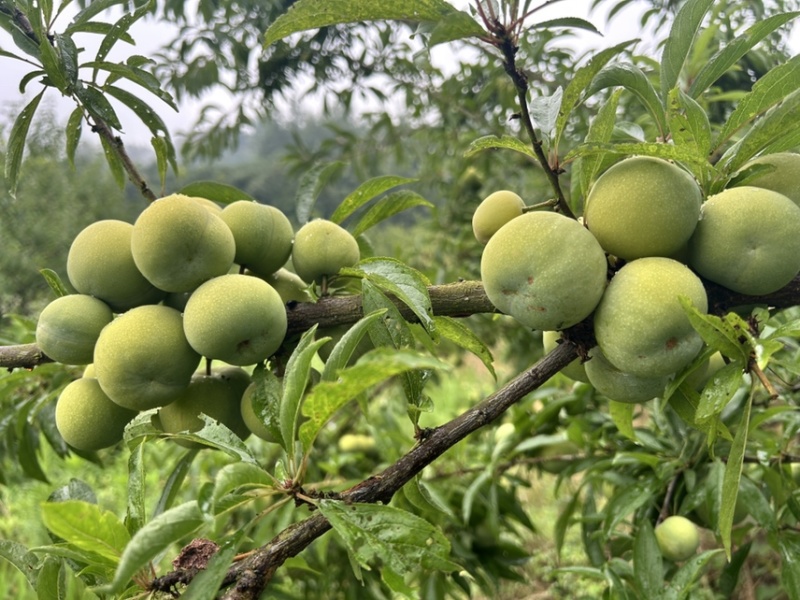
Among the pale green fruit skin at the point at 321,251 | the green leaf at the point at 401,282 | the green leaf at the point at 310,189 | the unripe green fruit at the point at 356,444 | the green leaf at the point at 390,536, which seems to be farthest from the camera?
the unripe green fruit at the point at 356,444

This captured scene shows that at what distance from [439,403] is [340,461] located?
2.25m

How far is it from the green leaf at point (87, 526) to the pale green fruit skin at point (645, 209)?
536 millimetres

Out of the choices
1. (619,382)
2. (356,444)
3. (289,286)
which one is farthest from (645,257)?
(356,444)

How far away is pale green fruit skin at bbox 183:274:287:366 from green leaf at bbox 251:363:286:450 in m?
0.03

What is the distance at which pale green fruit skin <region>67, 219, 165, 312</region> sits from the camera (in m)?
0.75

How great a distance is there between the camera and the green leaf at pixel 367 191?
2.83 ft

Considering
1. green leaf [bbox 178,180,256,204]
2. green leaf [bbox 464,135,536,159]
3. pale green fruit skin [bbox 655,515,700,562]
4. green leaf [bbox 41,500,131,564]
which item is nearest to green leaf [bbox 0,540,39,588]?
green leaf [bbox 41,500,131,564]

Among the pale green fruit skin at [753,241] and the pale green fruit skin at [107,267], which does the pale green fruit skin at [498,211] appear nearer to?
the pale green fruit skin at [753,241]

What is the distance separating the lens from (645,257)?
2.02ft

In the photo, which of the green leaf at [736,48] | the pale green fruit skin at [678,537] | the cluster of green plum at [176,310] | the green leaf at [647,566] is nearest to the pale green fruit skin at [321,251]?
the cluster of green plum at [176,310]

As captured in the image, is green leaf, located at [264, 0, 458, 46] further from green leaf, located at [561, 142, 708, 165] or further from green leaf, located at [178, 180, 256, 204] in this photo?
green leaf, located at [178, 180, 256, 204]

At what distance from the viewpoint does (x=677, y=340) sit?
58 cm

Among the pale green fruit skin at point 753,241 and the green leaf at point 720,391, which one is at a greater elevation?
the pale green fruit skin at point 753,241

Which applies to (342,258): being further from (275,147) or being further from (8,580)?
(275,147)
